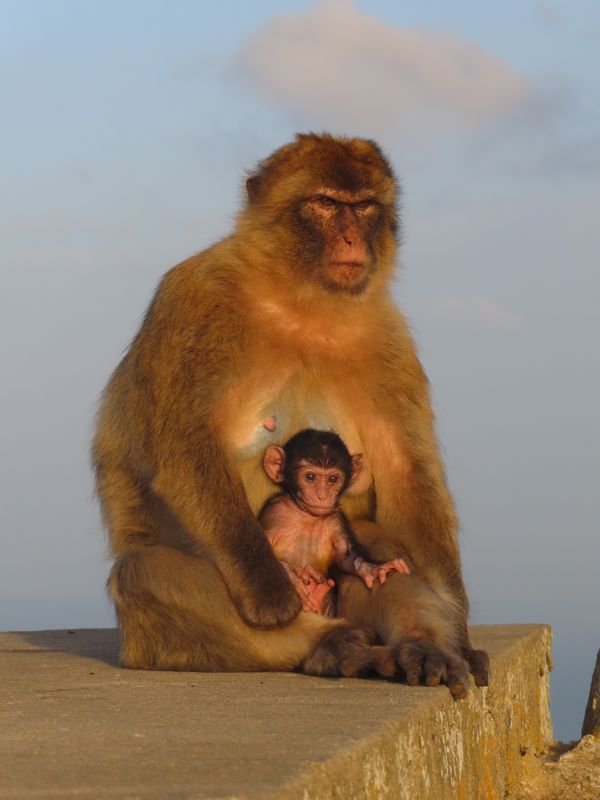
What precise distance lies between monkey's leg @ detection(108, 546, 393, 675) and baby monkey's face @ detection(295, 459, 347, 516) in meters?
0.37

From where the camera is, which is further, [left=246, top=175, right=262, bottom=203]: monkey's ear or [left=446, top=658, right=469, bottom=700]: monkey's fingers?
[left=246, top=175, right=262, bottom=203]: monkey's ear

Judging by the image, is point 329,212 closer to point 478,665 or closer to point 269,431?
point 269,431

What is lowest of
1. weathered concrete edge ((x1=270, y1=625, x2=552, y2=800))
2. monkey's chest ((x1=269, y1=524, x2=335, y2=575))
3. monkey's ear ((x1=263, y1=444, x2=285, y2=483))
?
weathered concrete edge ((x1=270, y1=625, x2=552, y2=800))

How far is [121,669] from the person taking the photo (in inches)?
173

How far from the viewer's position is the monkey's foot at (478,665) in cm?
416

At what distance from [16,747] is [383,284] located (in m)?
2.35

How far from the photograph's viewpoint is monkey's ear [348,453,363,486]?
4559 mm

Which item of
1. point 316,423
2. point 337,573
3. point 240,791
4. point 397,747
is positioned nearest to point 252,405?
point 316,423

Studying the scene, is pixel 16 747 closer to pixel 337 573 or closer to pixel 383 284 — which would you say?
pixel 337 573

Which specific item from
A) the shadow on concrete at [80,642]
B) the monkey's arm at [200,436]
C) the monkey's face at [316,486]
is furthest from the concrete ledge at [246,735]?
the monkey's face at [316,486]

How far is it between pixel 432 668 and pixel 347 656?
273 millimetres

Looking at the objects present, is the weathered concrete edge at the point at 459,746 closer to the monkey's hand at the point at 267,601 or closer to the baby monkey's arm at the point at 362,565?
the baby monkey's arm at the point at 362,565

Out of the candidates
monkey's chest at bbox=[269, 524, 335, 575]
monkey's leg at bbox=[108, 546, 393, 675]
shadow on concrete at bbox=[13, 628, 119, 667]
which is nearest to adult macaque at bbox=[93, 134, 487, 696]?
monkey's leg at bbox=[108, 546, 393, 675]

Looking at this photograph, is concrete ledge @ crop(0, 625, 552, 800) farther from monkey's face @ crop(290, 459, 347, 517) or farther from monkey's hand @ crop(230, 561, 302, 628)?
monkey's face @ crop(290, 459, 347, 517)
